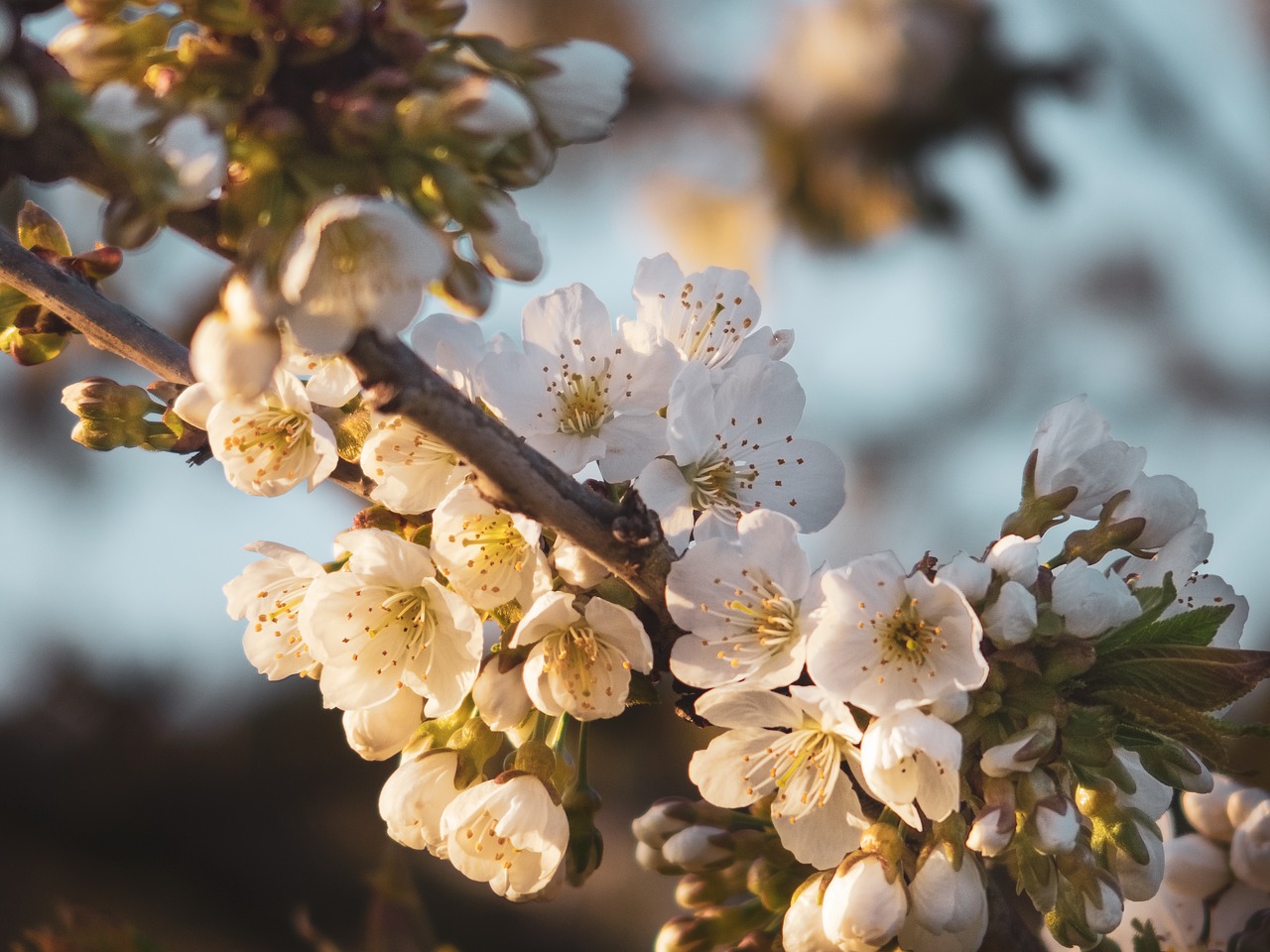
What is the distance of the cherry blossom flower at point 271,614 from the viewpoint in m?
0.84

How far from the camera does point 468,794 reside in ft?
2.50

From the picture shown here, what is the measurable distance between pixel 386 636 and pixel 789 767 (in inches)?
11.7

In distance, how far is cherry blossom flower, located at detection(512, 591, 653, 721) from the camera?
2.30ft

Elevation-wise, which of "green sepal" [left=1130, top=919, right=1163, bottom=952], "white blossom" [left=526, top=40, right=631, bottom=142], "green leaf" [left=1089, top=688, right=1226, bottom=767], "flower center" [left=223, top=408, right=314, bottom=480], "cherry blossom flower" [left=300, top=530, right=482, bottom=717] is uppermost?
"white blossom" [left=526, top=40, right=631, bottom=142]

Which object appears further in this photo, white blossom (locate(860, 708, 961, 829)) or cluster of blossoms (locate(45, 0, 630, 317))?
white blossom (locate(860, 708, 961, 829))

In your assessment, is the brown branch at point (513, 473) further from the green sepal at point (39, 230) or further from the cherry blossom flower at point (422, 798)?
the green sepal at point (39, 230)

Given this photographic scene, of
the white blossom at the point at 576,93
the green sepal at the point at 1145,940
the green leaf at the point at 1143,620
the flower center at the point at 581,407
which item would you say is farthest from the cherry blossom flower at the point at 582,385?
the green sepal at the point at 1145,940

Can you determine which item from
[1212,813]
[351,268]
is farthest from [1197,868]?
[351,268]

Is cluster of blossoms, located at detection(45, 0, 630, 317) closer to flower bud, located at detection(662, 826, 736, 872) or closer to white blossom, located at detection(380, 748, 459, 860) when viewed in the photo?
white blossom, located at detection(380, 748, 459, 860)

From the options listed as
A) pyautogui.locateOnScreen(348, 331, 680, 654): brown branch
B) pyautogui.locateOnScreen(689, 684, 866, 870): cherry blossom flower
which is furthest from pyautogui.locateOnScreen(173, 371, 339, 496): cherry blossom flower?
pyautogui.locateOnScreen(689, 684, 866, 870): cherry blossom flower

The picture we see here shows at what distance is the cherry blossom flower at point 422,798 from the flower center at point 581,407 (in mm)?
259

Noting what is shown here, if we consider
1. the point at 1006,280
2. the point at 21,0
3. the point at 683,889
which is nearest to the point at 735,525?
the point at 683,889

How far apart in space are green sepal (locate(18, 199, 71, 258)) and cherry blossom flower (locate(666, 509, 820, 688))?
513 mm

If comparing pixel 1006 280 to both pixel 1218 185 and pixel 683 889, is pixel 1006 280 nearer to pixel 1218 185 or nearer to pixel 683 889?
pixel 1218 185
